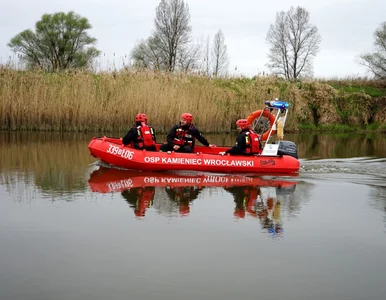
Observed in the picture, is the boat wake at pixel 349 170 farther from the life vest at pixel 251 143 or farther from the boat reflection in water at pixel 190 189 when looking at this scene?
the boat reflection in water at pixel 190 189

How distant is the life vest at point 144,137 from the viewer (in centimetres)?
1255

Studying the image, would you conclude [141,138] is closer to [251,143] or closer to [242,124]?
[242,124]

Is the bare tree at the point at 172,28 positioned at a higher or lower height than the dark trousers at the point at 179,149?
higher

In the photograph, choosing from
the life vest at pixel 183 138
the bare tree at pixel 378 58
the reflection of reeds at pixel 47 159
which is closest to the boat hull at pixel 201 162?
the life vest at pixel 183 138

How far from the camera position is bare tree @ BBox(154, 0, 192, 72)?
144 ft

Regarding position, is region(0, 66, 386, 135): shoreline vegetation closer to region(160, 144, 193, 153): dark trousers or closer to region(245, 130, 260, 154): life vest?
region(160, 144, 193, 153): dark trousers

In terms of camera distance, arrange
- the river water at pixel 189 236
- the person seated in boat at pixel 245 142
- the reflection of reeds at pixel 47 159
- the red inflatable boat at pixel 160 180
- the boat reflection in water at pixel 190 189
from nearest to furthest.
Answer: the river water at pixel 189 236
the boat reflection in water at pixel 190 189
the red inflatable boat at pixel 160 180
the reflection of reeds at pixel 47 159
the person seated in boat at pixel 245 142

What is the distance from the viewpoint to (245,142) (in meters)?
12.3

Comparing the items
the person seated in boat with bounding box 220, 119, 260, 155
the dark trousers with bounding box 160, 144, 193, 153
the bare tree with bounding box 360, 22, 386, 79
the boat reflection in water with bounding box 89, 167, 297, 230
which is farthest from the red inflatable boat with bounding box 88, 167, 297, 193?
the bare tree with bounding box 360, 22, 386, 79

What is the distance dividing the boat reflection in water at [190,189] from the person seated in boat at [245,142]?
727mm

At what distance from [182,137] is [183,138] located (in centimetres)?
3

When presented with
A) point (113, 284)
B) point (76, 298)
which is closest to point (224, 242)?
point (113, 284)

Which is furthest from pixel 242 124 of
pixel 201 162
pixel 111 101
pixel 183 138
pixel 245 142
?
pixel 111 101

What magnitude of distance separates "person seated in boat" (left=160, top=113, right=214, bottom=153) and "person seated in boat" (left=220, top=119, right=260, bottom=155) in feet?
3.02
